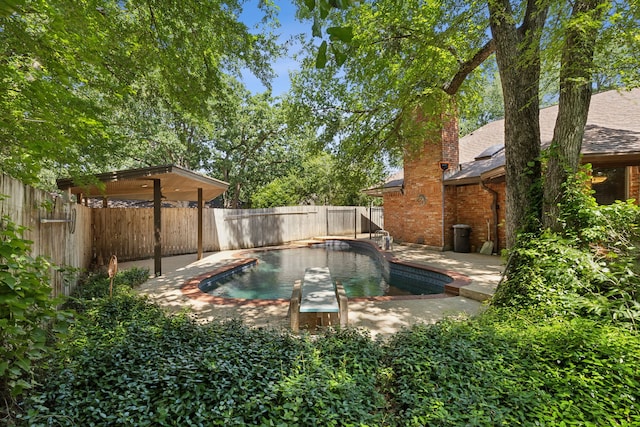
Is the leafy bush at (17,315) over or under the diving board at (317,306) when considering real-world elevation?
over

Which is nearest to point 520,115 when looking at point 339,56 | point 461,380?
point 461,380

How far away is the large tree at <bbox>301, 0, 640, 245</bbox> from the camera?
332 centimetres

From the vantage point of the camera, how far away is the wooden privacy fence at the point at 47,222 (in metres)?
2.69

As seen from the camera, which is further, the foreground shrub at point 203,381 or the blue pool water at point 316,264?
the blue pool water at point 316,264

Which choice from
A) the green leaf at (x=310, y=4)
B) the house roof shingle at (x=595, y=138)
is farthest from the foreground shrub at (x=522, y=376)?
the house roof shingle at (x=595, y=138)

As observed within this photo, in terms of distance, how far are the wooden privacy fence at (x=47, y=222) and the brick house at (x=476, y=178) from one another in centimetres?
874

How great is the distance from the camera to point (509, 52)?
4.42 metres

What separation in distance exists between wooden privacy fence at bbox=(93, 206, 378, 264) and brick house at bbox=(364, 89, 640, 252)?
4.99m

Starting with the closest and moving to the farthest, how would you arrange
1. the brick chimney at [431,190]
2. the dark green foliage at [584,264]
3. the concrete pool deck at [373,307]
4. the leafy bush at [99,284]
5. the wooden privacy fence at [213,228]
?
the dark green foliage at [584,264]
the concrete pool deck at [373,307]
the leafy bush at [99,284]
the wooden privacy fence at [213,228]
the brick chimney at [431,190]

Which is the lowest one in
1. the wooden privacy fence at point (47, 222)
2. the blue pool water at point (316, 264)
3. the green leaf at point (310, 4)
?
the blue pool water at point (316, 264)

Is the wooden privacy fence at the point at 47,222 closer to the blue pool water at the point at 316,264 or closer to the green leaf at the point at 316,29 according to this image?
the green leaf at the point at 316,29

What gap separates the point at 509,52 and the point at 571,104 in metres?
1.22

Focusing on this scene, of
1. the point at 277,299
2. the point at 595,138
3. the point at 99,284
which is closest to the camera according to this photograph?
the point at 99,284

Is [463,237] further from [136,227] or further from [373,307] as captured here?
[136,227]
